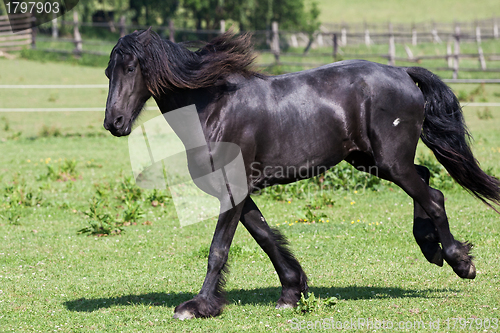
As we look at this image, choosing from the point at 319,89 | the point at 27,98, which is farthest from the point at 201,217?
the point at 27,98

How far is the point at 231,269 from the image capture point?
19.2 feet

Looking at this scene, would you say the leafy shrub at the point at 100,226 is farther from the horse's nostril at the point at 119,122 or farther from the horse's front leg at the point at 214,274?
the horse's nostril at the point at 119,122

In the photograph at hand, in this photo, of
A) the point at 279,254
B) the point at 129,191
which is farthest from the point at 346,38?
the point at 279,254

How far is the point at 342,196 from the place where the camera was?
898 centimetres

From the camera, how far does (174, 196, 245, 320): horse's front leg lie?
14.2 ft

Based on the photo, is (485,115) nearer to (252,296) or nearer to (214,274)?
(252,296)

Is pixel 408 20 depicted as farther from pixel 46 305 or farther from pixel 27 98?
pixel 46 305

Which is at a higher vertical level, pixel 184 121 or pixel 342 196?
pixel 184 121

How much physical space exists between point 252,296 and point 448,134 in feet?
7.46

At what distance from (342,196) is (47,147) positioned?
26.9ft

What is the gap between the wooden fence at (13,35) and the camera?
28859mm

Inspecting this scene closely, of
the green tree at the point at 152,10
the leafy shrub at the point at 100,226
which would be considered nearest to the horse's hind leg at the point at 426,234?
the leafy shrub at the point at 100,226

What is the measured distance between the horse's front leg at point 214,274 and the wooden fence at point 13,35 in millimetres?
27995

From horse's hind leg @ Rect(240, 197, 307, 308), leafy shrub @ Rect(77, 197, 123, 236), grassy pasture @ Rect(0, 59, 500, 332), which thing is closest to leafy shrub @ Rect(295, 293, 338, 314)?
grassy pasture @ Rect(0, 59, 500, 332)
